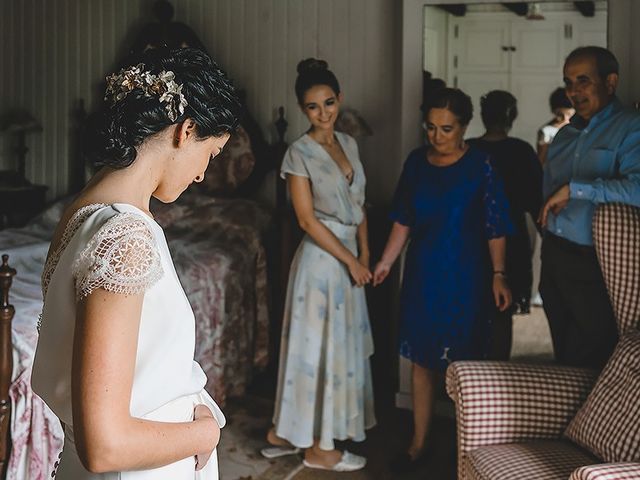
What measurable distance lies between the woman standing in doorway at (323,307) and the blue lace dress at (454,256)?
0.90 ft

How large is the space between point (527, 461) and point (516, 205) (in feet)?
5.02

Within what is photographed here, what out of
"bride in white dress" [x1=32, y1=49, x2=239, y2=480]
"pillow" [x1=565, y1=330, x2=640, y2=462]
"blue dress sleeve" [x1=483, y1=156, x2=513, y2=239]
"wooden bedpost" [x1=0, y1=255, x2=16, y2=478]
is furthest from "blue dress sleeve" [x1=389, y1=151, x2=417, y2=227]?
"bride in white dress" [x1=32, y1=49, x2=239, y2=480]

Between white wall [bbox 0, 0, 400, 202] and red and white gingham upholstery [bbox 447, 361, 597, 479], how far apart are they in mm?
2051

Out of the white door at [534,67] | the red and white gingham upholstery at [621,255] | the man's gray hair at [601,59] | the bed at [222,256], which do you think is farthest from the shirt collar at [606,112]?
the bed at [222,256]

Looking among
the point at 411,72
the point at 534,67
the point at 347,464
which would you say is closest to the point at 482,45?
the point at 534,67

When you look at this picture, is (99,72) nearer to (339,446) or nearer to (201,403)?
(339,446)

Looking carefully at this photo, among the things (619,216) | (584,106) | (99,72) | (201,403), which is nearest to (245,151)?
(99,72)

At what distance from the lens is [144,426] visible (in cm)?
122

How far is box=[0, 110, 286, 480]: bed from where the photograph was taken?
3.91m

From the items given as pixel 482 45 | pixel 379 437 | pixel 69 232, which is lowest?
pixel 379 437

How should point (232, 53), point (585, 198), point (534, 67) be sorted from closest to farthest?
point (585, 198), point (534, 67), point (232, 53)

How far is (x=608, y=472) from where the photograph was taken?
2.01 meters

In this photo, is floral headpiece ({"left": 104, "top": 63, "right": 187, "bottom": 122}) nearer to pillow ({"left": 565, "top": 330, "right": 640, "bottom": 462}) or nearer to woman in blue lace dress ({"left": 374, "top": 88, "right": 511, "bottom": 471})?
pillow ({"left": 565, "top": 330, "right": 640, "bottom": 462})

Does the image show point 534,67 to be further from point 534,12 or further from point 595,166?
point 595,166
